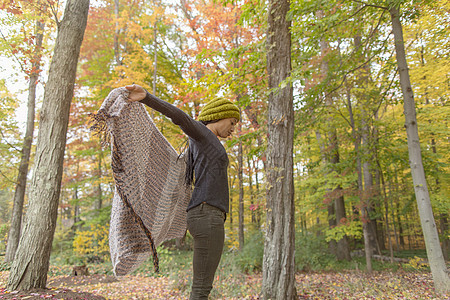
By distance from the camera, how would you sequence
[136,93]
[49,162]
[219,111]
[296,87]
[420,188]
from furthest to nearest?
[296,87] < [420,188] < [49,162] < [219,111] < [136,93]

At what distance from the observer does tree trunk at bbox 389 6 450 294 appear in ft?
15.8

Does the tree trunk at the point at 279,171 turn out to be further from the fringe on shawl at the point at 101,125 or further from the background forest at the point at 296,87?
the fringe on shawl at the point at 101,125

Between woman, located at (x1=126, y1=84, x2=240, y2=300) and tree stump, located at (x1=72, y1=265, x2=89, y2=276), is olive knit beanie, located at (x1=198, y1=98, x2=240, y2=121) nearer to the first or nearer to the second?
woman, located at (x1=126, y1=84, x2=240, y2=300)

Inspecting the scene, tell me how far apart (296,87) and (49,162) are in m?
7.37

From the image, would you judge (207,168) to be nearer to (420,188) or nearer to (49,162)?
(49,162)

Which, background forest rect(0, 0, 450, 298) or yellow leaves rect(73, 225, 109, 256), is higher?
background forest rect(0, 0, 450, 298)

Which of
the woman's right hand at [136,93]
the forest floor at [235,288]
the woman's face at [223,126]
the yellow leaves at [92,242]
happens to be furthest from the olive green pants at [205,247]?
the yellow leaves at [92,242]

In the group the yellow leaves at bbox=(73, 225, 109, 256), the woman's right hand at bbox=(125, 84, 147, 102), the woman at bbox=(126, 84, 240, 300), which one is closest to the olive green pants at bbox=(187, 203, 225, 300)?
the woman at bbox=(126, 84, 240, 300)

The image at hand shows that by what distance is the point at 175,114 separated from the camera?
1.38 meters

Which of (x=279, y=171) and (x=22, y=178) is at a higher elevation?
(x=22, y=178)

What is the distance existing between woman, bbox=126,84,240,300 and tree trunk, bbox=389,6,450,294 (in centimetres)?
517

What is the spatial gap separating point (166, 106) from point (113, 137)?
0.31 metres

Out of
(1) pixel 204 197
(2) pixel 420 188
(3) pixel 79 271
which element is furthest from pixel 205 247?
(3) pixel 79 271

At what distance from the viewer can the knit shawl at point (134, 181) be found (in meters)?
1.37
